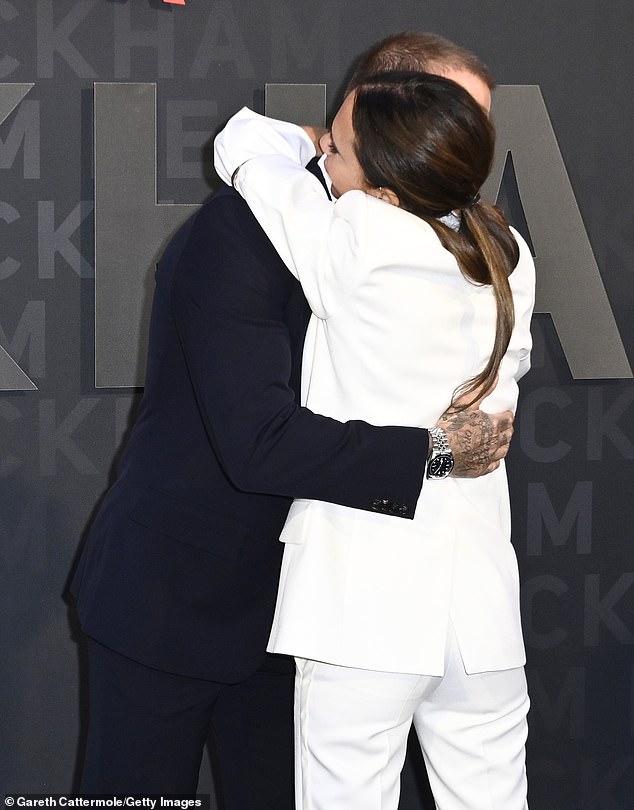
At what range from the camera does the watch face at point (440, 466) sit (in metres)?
1.29

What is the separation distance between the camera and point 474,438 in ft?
4.25

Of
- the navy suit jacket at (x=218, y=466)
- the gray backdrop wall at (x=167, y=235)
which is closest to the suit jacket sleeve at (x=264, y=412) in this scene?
the navy suit jacket at (x=218, y=466)

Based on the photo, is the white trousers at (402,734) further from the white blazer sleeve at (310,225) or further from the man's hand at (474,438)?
the white blazer sleeve at (310,225)

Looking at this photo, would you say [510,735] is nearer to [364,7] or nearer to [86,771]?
[86,771]

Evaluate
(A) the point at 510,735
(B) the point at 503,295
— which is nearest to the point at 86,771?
(A) the point at 510,735

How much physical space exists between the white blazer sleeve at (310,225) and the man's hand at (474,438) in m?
0.22

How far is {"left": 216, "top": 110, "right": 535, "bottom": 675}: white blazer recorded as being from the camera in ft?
3.98

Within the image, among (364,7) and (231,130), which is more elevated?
(364,7)

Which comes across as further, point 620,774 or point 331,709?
point 620,774

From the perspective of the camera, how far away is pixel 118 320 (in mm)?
2170

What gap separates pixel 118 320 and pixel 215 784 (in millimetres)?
1091

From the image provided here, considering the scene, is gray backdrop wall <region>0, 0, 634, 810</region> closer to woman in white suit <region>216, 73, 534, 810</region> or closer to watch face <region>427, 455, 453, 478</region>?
woman in white suit <region>216, 73, 534, 810</region>

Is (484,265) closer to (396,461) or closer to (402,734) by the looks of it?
(396,461)

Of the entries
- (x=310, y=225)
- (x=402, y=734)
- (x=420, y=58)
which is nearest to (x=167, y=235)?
(x=420, y=58)
